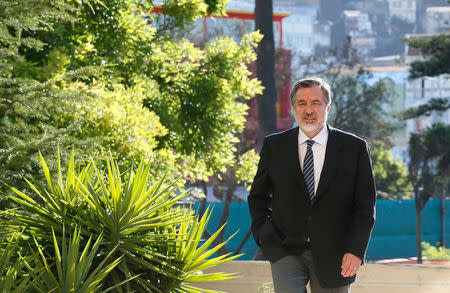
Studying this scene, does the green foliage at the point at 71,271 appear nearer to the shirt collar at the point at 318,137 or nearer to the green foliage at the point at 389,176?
the shirt collar at the point at 318,137

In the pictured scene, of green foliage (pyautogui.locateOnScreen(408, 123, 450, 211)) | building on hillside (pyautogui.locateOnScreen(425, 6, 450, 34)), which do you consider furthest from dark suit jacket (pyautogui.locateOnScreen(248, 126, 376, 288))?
building on hillside (pyautogui.locateOnScreen(425, 6, 450, 34))

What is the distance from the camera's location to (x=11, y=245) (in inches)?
194

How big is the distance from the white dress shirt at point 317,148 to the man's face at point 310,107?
8 cm

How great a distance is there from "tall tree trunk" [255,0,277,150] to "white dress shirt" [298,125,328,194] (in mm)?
16340

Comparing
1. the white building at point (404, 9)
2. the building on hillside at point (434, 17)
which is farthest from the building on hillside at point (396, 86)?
the white building at point (404, 9)

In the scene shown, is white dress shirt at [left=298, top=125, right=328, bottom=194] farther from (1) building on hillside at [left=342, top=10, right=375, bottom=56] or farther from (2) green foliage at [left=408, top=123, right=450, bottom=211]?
(1) building on hillside at [left=342, top=10, right=375, bottom=56]

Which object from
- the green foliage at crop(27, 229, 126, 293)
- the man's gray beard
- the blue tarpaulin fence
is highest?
the man's gray beard

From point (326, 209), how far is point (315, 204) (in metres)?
0.07

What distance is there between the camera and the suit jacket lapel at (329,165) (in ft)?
14.3

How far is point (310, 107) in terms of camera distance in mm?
4398

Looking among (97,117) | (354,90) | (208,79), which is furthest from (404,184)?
(97,117)

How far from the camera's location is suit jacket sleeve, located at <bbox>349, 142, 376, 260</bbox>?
13.9 ft

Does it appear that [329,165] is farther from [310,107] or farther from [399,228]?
[399,228]

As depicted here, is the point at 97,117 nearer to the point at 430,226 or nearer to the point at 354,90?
the point at 354,90
